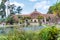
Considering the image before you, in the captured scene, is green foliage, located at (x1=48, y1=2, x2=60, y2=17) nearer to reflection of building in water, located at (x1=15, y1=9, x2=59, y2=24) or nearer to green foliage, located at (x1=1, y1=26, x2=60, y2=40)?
reflection of building in water, located at (x1=15, y1=9, x2=59, y2=24)

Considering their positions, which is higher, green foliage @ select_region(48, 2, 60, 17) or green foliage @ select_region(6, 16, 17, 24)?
green foliage @ select_region(48, 2, 60, 17)

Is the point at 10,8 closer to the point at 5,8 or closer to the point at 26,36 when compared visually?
the point at 5,8

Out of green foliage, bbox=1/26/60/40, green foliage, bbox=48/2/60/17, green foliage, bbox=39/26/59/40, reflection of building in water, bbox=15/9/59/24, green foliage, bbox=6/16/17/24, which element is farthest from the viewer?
green foliage, bbox=48/2/60/17

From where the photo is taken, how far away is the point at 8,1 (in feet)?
23.4

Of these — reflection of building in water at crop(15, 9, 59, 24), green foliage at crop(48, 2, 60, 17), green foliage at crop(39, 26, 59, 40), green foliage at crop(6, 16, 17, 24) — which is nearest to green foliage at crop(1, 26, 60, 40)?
green foliage at crop(39, 26, 59, 40)

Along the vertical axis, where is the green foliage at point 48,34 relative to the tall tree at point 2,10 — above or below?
below

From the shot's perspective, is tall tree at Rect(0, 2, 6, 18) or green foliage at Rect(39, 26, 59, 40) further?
tall tree at Rect(0, 2, 6, 18)

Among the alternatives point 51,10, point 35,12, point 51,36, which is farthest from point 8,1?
point 51,36

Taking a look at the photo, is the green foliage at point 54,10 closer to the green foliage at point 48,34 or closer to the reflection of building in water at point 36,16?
the reflection of building in water at point 36,16

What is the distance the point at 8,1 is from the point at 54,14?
1.87m

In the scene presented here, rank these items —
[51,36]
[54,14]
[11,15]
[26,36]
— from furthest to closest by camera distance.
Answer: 1. [54,14]
2. [11,15]
3. [51,36]
4. [26,36]

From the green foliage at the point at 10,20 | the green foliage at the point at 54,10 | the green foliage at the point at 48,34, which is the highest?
the green foliage at the point at 54,10

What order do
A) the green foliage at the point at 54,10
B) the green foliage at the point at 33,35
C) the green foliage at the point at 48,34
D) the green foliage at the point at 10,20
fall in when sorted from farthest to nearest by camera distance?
the green foliage at the point at 54,10
the green foliage at the point at 10,20
the green foliage at the point at 48,34
the green foliage at the point at 33,35

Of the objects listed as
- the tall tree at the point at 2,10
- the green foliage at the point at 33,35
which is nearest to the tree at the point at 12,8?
the tall tree at the point at 2,10
